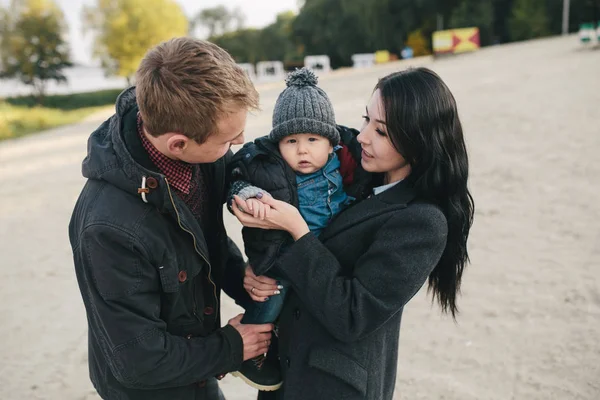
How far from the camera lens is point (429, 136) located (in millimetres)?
1640

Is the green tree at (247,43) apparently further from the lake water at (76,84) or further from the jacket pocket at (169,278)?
the jacket pocket at (169,278)

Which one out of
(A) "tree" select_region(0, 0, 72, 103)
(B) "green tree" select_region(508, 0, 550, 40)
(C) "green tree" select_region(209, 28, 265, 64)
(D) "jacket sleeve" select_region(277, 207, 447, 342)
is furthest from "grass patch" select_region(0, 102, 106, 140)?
(C) "green tree" select_region(209, 28, 265, 64)

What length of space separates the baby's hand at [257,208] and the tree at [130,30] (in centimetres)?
3700

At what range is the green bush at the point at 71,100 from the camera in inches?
1332

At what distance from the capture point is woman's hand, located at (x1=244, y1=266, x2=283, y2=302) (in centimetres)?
193

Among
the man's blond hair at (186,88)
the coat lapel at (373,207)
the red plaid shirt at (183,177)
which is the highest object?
the man's blond hair at (186,88)

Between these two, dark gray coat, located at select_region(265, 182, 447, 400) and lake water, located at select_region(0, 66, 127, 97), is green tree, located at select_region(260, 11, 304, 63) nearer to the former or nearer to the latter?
lake water, located at select_region(0, 66, 127, 97)

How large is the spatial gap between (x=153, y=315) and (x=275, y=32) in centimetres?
6992

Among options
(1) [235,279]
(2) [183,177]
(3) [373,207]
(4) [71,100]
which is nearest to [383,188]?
(3) [373,207]

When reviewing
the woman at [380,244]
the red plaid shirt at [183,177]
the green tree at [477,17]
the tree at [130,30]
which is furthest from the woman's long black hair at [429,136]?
the green tree at [477,17]

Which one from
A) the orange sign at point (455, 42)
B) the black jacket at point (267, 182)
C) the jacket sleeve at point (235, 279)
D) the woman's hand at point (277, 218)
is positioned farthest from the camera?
the orange sign at point (455, 42)

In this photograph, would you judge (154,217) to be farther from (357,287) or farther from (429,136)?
(429,136)

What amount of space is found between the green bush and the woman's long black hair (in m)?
34.8

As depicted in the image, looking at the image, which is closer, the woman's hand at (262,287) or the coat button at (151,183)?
the coat button at (151,183)
